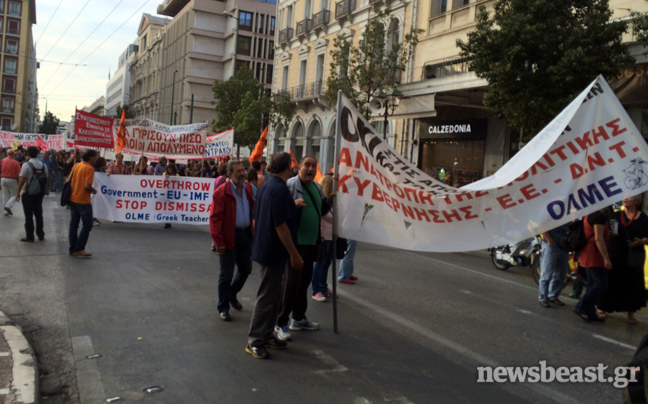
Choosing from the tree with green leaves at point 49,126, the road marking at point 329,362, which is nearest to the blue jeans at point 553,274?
the road marking at point 329,362

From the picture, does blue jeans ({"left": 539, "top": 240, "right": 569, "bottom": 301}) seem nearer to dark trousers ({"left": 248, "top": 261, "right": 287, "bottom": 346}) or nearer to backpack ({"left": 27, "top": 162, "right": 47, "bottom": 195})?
dark trousers ({"left": 248, "top": 261, "right": 287, "bottom": 346})

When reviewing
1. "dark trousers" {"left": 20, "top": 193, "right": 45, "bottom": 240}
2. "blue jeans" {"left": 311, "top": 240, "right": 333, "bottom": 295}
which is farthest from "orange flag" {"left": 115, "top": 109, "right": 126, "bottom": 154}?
"blue jeans" {"left": 311, "top": 240, "right": 333, "bottom": 295}

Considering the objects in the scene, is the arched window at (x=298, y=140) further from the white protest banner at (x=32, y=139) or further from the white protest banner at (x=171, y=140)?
the white protest banner at (x=171, y=140)

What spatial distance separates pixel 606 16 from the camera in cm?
1418

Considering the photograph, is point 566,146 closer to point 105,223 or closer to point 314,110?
point 105,223

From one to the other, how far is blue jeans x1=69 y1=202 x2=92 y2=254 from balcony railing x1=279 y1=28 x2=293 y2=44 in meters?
33.1

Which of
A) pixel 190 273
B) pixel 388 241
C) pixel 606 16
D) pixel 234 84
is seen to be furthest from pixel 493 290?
pixel 234 84

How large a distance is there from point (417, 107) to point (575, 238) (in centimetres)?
1605

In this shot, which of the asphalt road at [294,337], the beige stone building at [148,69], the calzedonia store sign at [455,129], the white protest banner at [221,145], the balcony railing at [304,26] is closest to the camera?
the asphalt road at [294,337]

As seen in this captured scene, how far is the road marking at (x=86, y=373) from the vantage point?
13.6ft

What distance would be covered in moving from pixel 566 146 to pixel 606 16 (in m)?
11.2

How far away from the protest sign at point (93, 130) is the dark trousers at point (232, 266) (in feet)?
39.6

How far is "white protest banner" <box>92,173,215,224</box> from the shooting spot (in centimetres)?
1378

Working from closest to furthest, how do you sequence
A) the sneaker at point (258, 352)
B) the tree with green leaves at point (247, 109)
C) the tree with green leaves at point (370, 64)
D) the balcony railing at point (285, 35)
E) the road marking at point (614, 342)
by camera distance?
the sneaker at point (258, 352) → the road marking at point (614, 342) → the tree with green leaves at point (370, 64) → the tree with green leaves at point (247, 109) → the balcony railing at point (285, 35)
